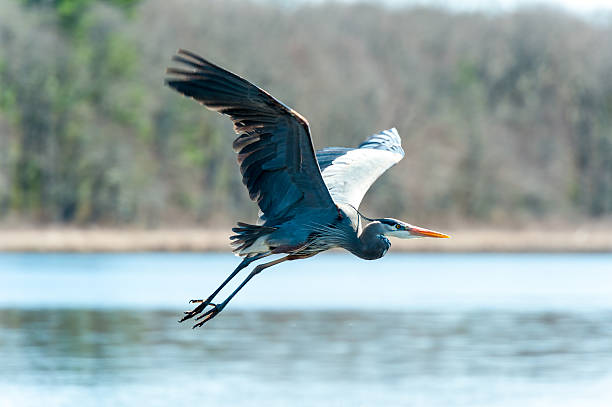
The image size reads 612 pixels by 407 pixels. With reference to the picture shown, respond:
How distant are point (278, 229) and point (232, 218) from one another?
36.5 m

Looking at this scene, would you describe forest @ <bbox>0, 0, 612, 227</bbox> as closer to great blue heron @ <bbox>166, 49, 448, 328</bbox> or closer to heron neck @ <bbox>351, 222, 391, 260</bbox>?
great blue heron @ <bbox>166, 49, 448, 328</bbox>

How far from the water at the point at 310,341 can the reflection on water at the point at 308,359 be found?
0.10ft

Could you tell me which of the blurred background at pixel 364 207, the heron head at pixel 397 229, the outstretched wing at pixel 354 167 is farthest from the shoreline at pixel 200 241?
the heron head at pixel 397 229

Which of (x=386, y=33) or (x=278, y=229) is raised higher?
(x=386, y=33)

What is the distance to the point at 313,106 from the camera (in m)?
46.0

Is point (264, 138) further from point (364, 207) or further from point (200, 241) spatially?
point (364, 207)

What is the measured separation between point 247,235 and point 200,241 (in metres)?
26.7

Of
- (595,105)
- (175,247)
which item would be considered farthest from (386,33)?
(175,247)

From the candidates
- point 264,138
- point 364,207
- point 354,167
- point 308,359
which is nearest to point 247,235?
point 264,138

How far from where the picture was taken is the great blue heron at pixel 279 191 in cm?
711

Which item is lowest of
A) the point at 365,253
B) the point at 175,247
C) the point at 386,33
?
the point at 365,253

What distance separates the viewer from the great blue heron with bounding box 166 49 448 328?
7.11 m

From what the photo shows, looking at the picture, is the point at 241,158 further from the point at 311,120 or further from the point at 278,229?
the point at 311,120

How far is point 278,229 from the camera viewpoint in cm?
786
